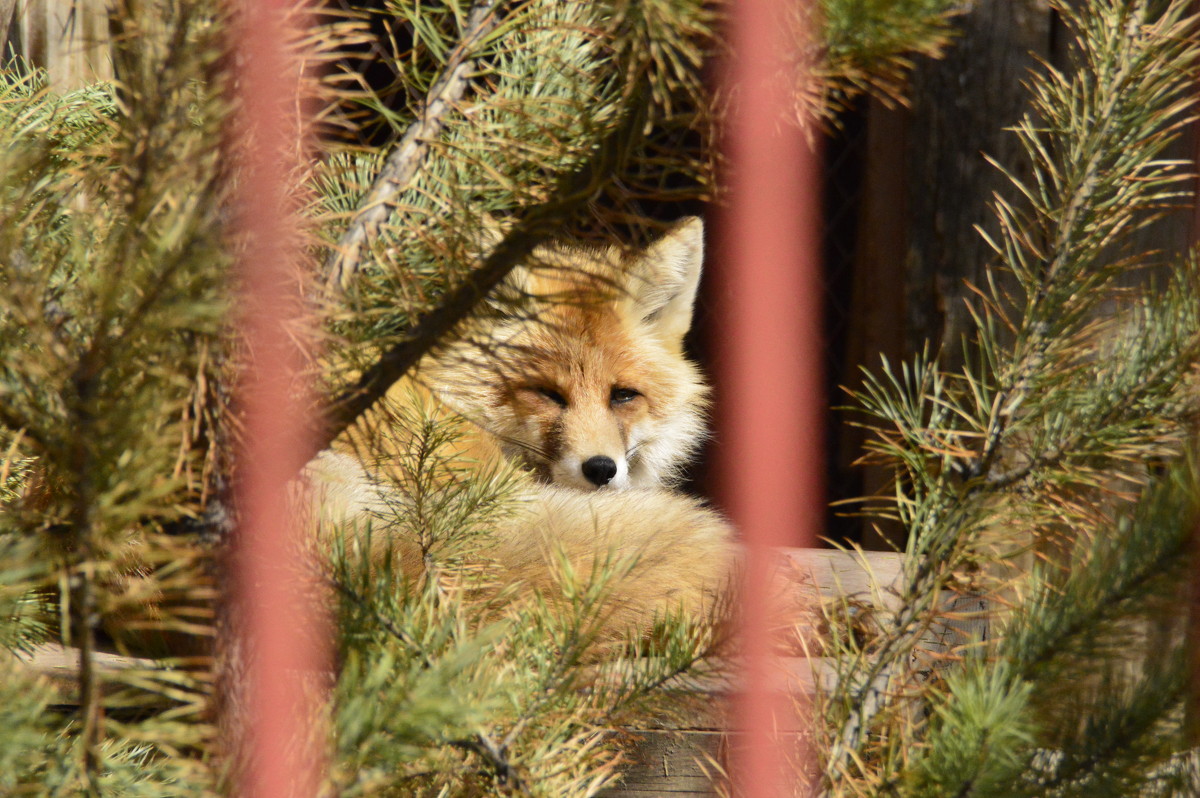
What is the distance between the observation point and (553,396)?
7.34 feet

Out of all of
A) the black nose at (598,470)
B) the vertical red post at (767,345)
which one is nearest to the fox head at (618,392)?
the black nose at (598,470)

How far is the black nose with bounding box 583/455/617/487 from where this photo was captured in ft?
7.06

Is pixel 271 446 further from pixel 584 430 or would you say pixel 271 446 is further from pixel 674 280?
pixel 674 280

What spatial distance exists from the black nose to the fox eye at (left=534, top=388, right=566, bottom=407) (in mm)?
172

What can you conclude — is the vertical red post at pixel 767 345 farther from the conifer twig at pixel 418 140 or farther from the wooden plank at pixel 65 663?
the wooden plank at pixel 65 663

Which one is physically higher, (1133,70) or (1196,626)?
(1133,70)

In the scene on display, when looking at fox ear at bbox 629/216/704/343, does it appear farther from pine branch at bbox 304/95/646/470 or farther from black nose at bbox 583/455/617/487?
pine branch at bbox 304/95/646/470

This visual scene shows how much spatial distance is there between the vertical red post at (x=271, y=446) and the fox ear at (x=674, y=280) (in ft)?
4.23

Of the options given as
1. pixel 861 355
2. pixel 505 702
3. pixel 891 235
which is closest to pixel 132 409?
pixel 505 702

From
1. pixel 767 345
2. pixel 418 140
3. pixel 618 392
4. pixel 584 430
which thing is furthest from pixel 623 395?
pixel 418 140

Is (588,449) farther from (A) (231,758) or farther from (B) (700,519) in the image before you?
(A) (231,758)

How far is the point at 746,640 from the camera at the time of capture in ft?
2.34

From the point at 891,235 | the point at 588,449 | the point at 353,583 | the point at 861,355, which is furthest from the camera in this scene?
the point at 861,355

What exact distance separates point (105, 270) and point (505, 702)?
15.1 inches
